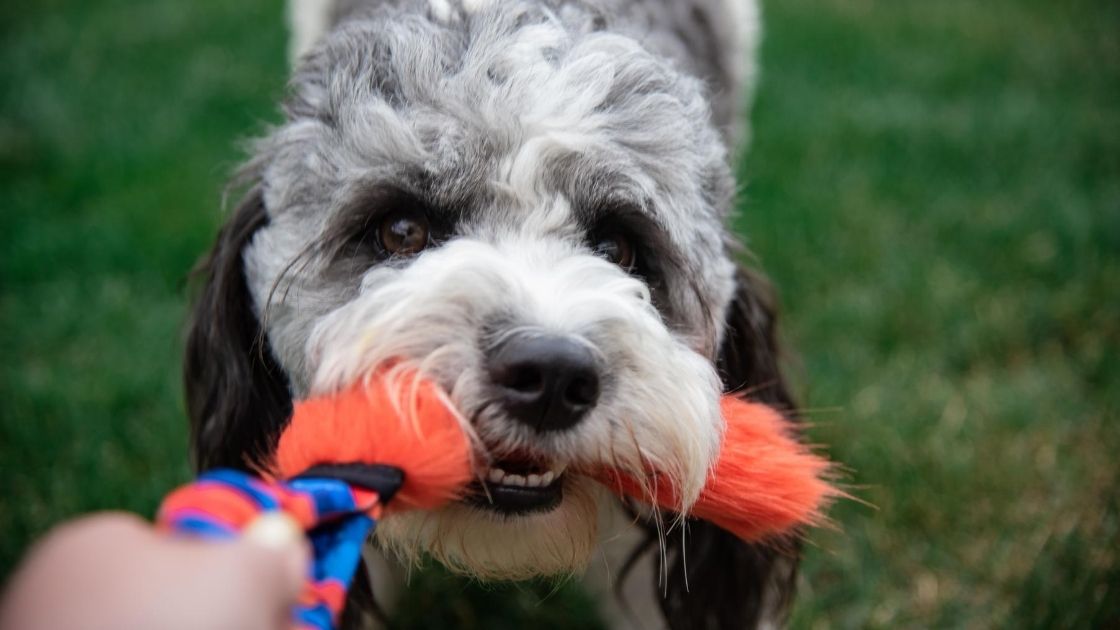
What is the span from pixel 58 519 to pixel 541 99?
1896 millimetres

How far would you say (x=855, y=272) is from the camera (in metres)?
4.21

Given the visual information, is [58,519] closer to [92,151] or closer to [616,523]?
[616,523]

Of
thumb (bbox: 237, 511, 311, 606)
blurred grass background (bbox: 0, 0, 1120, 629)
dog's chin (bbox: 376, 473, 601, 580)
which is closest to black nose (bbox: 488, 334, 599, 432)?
dog's chin (bbox: 376, 473, 601, 580)

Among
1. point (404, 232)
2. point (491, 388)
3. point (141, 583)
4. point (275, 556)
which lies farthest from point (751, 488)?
point (141, 583)

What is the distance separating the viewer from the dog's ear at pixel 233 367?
215 centimetres

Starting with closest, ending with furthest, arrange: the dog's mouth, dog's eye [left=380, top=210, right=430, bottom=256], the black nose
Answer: the black nose → the dog's mouth → dog's eye [left=380, top=210, right=430, bottom=256]

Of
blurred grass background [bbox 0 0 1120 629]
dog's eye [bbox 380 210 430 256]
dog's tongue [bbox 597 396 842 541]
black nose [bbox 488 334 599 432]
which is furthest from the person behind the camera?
blurred grass background [bbox 0 0 1120 629]

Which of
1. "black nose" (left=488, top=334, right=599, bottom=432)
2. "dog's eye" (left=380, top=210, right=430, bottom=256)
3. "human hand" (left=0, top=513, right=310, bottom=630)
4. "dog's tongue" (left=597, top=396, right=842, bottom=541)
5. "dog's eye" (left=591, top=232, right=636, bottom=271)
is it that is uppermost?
"human hand" (left=0, top=513, right=310, bottom=630)

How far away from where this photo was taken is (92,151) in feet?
16.0

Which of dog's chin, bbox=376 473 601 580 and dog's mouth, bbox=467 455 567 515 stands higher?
dog's mouth, bbox=467 455 567 515

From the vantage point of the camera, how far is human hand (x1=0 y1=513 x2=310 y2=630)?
2.74ft

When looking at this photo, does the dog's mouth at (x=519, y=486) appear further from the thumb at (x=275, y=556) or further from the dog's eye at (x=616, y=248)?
the thumb at (x=275, y=556)

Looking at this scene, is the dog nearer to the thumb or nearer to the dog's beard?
the dog's beard

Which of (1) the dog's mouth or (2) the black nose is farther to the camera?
(1) the dog's mouth
